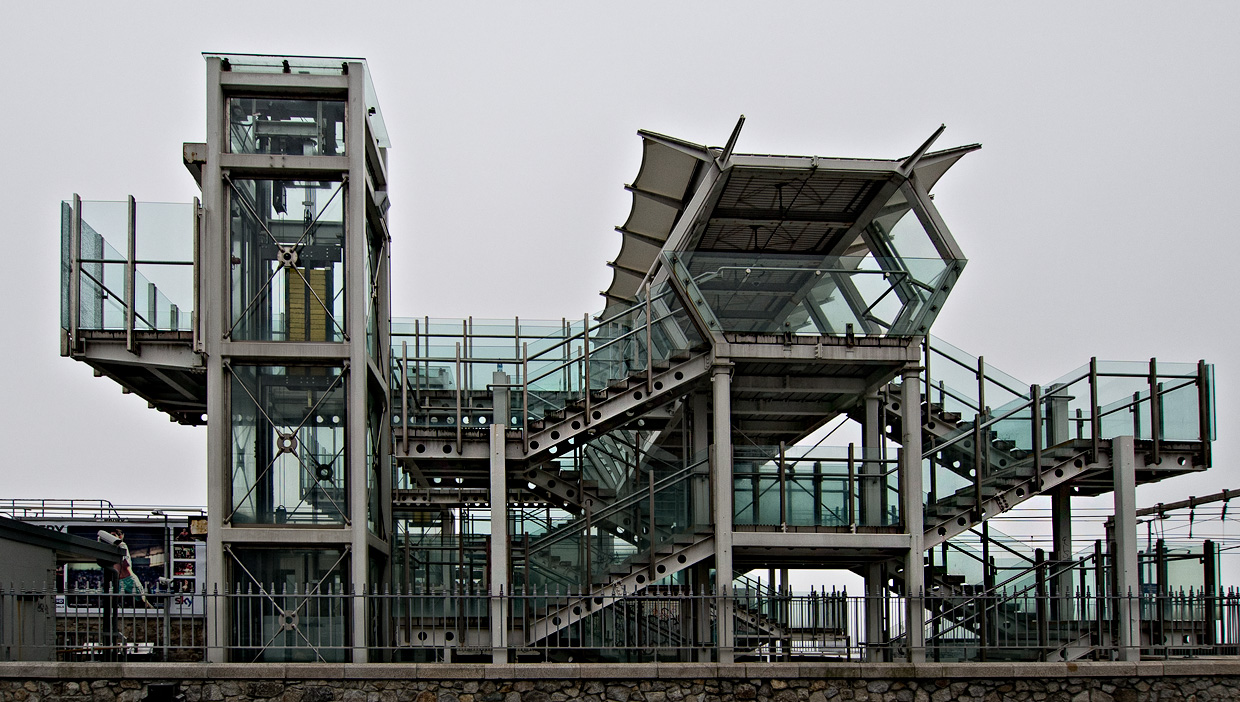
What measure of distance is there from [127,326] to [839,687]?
14.3 metres

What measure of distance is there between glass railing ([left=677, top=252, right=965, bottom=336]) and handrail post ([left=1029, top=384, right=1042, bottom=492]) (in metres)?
2.69

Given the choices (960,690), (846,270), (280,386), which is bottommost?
(960,690)

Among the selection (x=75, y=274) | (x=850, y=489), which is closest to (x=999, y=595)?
(x=850, y=489)

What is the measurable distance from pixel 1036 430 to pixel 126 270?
17.6 metres

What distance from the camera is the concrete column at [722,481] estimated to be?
2538cm

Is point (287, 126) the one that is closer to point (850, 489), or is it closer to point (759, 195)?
point (759, 195)

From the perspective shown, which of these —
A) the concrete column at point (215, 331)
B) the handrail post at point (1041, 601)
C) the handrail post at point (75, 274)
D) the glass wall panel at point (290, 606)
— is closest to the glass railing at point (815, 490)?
the handrail post at point (1041, 601)

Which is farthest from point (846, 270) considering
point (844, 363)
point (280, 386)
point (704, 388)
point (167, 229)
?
point (167, 229)

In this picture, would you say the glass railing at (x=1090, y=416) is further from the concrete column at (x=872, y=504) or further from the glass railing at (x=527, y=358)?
the glass railing at (x=527, y=358)

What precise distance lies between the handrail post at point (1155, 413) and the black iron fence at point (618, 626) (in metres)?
2.82

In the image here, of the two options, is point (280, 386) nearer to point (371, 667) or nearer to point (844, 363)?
point (371, 667)

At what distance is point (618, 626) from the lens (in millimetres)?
26953

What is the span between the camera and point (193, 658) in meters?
25.2

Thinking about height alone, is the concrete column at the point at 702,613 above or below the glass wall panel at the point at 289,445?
below
